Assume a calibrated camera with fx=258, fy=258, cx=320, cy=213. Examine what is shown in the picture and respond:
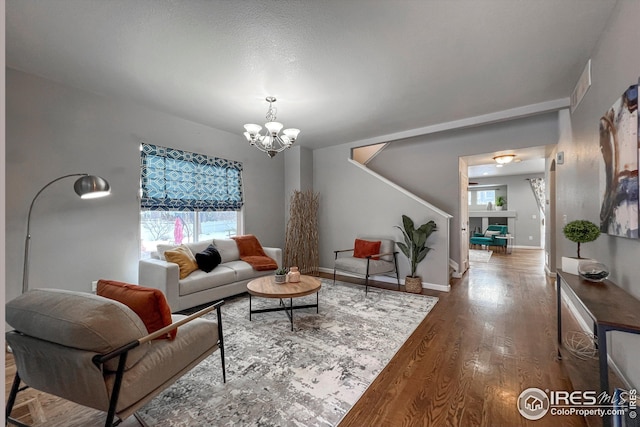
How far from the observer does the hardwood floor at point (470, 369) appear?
162 centimetres

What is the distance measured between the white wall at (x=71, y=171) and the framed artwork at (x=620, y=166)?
4810mm

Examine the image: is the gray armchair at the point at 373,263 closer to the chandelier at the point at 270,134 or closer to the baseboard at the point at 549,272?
the chandelier at the point at 270,134

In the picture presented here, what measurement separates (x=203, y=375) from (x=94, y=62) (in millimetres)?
3077

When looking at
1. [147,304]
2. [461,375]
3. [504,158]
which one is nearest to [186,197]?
[147,304]

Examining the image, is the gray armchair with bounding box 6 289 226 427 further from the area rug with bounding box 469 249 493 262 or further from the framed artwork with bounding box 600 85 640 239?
the area rug with bounding box 469 249 493 262

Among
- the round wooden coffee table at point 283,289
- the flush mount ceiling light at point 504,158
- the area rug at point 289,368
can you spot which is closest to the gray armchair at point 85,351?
the area rug at point 289,368

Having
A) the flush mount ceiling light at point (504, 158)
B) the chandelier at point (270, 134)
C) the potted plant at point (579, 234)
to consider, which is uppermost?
the flush mount ceiling light at point (504, 158)

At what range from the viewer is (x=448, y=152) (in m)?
5.08

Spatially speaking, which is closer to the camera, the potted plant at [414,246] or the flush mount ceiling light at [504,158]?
the potted plant at [414,246]

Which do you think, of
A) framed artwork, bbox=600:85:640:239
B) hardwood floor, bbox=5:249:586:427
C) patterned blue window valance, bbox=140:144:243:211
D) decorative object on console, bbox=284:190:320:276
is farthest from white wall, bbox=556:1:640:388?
patterned blue window valance, bbox=140:144:243:211

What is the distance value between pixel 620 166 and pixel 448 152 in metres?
3.45

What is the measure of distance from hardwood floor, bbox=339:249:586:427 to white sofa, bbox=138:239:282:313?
2342 millimetres

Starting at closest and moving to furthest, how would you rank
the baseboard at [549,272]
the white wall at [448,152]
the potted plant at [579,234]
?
the potted plant at [579,234]
the white wall at [448,152]
the baseboard at [549,272]

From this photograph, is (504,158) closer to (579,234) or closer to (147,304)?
(579,234)
